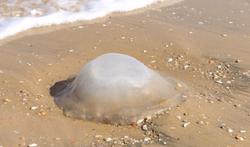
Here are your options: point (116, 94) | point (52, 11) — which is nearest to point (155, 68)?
point (116, 94)

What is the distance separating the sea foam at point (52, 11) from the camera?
17.1 feet

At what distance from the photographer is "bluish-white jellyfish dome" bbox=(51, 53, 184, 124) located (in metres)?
3.41

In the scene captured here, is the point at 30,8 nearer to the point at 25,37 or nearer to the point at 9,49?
the point at 25,37

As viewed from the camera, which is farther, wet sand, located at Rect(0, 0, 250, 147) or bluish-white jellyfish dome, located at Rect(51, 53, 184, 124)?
bluish-white jellyfish dome, located at Rect(51, 53, 184, 124)

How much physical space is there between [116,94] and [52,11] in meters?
2.47

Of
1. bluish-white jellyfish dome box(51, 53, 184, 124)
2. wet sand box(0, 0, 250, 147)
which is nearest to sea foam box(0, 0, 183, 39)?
wet sand box(0, 0, 250, 147)

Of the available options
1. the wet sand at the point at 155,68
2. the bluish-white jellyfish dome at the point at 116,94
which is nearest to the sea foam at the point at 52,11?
the wet sand at the point at 155,68

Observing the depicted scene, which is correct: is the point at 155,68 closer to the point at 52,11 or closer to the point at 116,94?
the point at 116,94

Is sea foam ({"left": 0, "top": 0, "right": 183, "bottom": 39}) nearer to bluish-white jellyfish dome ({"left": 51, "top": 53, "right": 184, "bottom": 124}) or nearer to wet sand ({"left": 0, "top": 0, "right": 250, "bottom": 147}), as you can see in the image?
wet sand ({"left": 0, "top": 0, "right": 250, "bottom": 147})

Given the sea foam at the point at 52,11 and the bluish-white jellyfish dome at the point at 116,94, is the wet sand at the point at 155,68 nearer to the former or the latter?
the bluish-white jellyfish dome at the point at 116,94

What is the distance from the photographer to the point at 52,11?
567 cm

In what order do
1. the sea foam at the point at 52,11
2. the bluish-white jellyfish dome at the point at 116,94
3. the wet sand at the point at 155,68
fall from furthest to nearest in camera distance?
the sea foam at the point at 52,11 < the bluish-white jellyfish dome at the point at 116,94 < the wet sand at the point at 155,68

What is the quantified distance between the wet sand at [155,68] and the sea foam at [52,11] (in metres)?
0.19

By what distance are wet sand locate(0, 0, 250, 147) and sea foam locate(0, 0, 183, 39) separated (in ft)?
0.64
